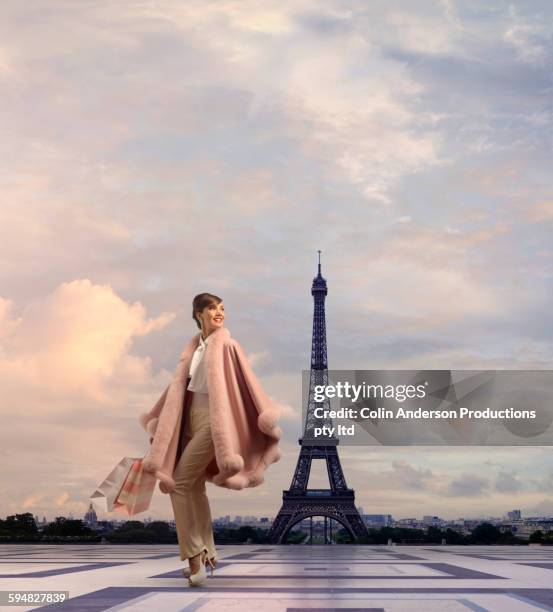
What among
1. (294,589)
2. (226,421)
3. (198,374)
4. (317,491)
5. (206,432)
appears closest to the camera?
(294,589)

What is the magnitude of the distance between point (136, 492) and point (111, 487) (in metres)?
0.21

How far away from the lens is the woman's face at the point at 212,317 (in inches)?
289

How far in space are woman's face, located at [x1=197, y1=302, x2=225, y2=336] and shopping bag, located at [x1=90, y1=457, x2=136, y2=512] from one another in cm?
128

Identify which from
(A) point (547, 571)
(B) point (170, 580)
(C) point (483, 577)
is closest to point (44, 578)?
(B) point (170, 580)

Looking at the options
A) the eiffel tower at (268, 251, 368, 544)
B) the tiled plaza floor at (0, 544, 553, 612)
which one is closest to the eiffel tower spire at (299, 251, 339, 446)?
the eiffel tower at (268, 251, 368, 544)

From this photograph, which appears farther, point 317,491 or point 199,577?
point 317,491

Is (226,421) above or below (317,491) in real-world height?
below

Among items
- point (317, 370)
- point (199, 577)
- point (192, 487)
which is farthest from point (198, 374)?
point (317, 370)

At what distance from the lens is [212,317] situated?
7340mm

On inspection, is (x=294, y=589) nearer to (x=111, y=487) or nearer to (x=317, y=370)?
(x=111, y=487)

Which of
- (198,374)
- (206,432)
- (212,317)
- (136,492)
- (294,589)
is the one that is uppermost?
(212,317)

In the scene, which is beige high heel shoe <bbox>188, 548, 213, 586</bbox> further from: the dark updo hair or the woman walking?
the dark updo hair

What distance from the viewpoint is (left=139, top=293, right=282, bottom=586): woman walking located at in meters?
6.77

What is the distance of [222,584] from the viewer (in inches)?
279
